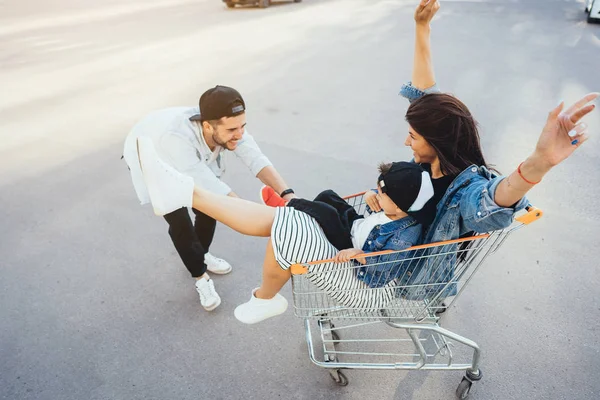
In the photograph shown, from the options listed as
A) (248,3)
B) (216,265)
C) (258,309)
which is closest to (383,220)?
(258,309)

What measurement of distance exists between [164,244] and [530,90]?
5011 millimetres

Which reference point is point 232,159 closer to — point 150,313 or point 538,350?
point 150,313

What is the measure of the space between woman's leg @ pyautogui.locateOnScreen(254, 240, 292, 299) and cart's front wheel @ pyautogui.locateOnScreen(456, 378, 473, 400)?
0.96m

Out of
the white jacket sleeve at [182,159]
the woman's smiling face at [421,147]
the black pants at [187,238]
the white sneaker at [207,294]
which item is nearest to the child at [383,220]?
the woman's smiling face at [421,147]

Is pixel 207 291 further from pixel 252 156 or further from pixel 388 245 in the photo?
pixel 388 245

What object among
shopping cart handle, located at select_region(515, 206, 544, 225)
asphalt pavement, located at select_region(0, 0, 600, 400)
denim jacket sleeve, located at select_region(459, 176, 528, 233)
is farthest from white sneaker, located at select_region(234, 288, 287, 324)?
shopping cart handle, located at select_region(515, 206, 544, 225)

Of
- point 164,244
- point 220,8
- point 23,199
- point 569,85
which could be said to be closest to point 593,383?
point 164,244

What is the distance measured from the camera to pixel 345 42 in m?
8.20

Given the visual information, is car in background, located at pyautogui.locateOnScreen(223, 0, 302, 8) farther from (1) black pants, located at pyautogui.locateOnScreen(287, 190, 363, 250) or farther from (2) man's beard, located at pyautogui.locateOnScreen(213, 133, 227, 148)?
(1) black pants, located at pyautogui.locateOnScreen(287, 190, 363, 250)

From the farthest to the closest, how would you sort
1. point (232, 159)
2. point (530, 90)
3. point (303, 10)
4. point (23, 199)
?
point (303, 10) → point (530, 90) → point (232, 159) → point (23, 199)

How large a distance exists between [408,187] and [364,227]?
1.02 ft

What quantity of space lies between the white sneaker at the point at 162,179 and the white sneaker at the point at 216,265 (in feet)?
3.62

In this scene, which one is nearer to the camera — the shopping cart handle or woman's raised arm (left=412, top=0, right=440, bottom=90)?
the shopping cart handle

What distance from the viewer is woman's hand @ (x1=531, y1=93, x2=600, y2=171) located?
1.20 meters
